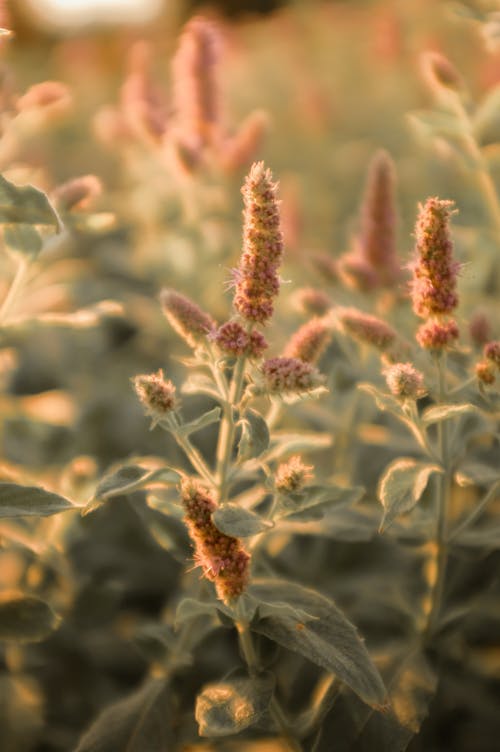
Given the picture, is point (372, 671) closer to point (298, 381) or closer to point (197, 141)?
point (298, 381)

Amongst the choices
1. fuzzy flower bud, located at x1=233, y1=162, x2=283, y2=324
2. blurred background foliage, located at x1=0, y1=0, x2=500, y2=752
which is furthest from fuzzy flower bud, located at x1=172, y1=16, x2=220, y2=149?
fuzzy flower bud, located at x1=233, y1=162, x2=283, y2=324

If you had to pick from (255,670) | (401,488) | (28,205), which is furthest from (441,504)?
(28,205)

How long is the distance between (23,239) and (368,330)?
66 centimetres

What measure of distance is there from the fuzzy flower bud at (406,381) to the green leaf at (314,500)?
20 cm

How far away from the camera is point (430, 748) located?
66.4 inches

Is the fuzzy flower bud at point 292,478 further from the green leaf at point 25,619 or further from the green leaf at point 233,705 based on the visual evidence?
the green leaf at point 25,619

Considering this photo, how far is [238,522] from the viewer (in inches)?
40.8

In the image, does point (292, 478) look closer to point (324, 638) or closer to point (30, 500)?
point (324, 638)

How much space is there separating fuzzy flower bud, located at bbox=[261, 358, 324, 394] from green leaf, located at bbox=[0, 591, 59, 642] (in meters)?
0.59

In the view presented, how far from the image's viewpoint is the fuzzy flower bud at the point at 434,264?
3.55 ft

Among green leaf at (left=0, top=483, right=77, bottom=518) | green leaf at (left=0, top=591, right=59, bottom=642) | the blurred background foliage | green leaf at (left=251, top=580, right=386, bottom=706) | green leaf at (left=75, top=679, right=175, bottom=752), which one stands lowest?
the blurred background foliage

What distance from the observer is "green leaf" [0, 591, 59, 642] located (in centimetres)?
133

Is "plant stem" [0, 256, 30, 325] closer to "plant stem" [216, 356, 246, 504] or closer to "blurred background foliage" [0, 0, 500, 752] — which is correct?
"blurred background foliage" [0, 0, 500, 752]

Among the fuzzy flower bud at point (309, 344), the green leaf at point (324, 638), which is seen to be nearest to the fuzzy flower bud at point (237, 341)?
the fuzzy flower bud at point (309, 344)
